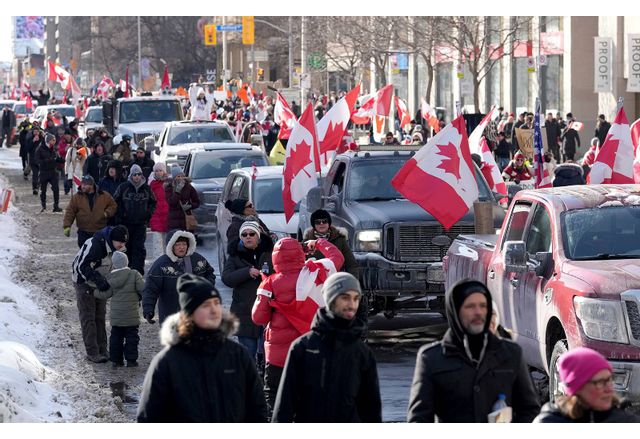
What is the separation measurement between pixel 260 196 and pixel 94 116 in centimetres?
3114

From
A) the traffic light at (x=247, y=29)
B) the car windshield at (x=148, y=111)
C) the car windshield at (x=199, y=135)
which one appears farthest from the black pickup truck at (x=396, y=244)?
the traffic light at (x=247, y=29)

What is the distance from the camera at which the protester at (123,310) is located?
1363 cm

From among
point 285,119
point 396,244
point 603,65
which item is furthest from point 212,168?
point 603,65

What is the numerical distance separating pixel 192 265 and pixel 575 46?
129 feet

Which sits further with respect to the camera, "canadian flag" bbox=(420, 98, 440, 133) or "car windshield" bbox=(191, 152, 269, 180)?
"canadian flag" bbox=(420, 98, 440, 133)

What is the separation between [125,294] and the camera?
45.1 feet

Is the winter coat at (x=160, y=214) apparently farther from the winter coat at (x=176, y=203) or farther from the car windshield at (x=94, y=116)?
the car windshield at (x=94, y=116)

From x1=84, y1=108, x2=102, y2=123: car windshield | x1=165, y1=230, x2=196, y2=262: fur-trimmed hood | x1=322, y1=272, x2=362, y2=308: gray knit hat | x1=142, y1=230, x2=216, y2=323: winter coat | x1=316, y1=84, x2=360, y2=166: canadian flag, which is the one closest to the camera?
x1=322, y1=272, x2=362, y2=308: gray knit hat

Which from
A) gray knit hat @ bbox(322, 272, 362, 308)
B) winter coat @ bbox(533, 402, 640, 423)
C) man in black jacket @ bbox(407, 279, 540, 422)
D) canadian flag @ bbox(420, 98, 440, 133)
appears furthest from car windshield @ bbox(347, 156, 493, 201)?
canadian flag @ bbox(420, 98, 440, 133)

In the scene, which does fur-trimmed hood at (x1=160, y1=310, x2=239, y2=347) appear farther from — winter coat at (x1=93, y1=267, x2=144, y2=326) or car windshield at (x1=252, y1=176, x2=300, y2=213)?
car windshield at (x1=252, y1=176, x2=300, y2=213)

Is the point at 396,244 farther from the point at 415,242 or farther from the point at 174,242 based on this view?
the point at 174,242

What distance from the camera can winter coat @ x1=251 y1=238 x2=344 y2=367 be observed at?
9695 millimetres

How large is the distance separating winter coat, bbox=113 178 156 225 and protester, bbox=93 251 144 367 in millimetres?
5082

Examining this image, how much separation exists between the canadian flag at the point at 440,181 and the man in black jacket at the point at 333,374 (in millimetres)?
7339
